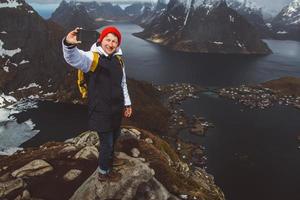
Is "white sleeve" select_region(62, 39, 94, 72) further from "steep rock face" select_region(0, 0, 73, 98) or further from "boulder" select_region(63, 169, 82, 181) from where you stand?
"steep rock face" select_region(0, 0, 73, 98)

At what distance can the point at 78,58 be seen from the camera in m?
11.1

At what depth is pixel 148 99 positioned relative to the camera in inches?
5531

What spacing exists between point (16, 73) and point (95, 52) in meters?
177

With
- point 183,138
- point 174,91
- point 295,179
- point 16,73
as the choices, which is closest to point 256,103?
point 174,91

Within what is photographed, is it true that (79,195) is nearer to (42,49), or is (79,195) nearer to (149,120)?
(149,120)

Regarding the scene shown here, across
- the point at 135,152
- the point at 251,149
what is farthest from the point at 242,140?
the point at 135,152

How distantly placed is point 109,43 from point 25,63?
186m

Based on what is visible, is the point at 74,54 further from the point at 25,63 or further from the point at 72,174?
the point at 25,63

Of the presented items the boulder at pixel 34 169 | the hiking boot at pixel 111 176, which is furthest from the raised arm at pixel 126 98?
the boulder at pixel 34 169

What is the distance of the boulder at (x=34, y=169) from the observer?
21.9 m

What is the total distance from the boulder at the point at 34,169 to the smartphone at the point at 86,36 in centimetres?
1305

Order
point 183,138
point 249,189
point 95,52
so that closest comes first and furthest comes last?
point 95,52 → point 249,189 → point 183,138

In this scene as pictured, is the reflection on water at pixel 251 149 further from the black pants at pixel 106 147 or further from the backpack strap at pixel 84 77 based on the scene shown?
the backpack strap at pixel 84 77

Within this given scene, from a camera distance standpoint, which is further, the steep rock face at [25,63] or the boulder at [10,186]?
the steep rock face at [25,63]
